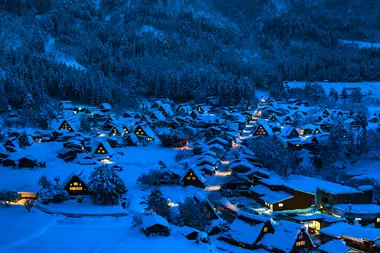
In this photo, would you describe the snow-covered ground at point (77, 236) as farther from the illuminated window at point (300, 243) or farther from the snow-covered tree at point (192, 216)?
the illuminated window at point (300, 243)

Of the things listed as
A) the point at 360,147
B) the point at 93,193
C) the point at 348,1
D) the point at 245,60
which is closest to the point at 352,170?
the point at 360,147

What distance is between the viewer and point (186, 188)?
94.0 feet

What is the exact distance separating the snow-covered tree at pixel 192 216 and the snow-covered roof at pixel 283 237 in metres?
3.09

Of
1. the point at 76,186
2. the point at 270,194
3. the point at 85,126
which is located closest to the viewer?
the point at 76,186

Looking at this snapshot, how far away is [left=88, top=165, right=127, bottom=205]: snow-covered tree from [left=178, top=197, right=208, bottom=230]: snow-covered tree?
421 cm

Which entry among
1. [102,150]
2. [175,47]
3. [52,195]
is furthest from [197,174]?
[175,47]

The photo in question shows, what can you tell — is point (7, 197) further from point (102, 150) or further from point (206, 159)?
point (206, 159)

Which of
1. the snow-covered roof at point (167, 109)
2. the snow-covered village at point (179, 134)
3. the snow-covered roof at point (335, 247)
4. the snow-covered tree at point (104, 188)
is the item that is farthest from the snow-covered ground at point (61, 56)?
the snow-covered roof at point (335, 247)

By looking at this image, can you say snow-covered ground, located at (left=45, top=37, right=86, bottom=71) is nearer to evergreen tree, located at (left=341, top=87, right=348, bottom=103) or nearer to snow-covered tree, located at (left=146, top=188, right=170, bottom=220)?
evergreen tree, located at (left=341, top=87, right=348, bottom=103)

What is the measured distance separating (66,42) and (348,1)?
90.3 metres

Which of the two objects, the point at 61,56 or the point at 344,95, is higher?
the point at 61,56

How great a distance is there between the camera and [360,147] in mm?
37375

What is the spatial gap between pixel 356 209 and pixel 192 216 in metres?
9.50

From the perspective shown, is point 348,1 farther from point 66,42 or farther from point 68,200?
point 68,200
